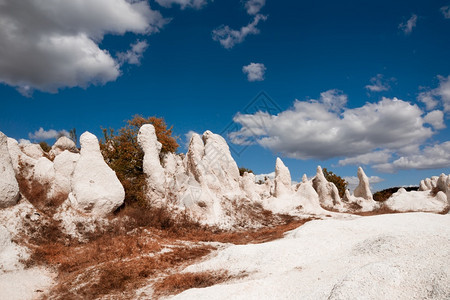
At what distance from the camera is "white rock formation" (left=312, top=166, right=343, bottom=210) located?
1246 inches

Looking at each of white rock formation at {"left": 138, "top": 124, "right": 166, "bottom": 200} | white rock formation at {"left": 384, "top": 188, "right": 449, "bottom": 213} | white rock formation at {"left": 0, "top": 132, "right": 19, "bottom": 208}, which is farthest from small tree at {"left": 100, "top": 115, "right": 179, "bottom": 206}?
white rock formation at {"left": 384, "top": 188, "right": 449, "bottom": 213}

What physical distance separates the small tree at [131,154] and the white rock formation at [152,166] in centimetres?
58

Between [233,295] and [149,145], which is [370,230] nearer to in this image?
[233,295]

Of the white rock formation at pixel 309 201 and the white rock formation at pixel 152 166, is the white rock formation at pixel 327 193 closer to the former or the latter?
the white rock formation at pixel 309 201

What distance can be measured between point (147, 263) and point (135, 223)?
18.8 feet

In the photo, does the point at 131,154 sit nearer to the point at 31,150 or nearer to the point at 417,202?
the point at 31,150

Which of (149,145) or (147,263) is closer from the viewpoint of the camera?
(147,263)

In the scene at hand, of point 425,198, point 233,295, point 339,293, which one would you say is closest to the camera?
point 339,293

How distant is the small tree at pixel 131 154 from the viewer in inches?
680

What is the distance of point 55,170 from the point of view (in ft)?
50.6

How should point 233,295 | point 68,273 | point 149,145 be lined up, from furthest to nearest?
point 149,145 → point 68,273 → point 233,295

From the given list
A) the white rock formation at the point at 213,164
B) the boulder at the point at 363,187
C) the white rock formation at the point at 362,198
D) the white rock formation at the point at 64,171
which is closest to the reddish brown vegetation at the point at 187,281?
the white rock formation at the point at 64,171

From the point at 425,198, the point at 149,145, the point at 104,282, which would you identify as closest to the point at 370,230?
the point at 104,282

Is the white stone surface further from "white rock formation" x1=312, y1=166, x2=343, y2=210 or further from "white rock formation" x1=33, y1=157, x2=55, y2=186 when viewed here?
"white rock formation" x1=312, y1=166, x2=343, y2=210
